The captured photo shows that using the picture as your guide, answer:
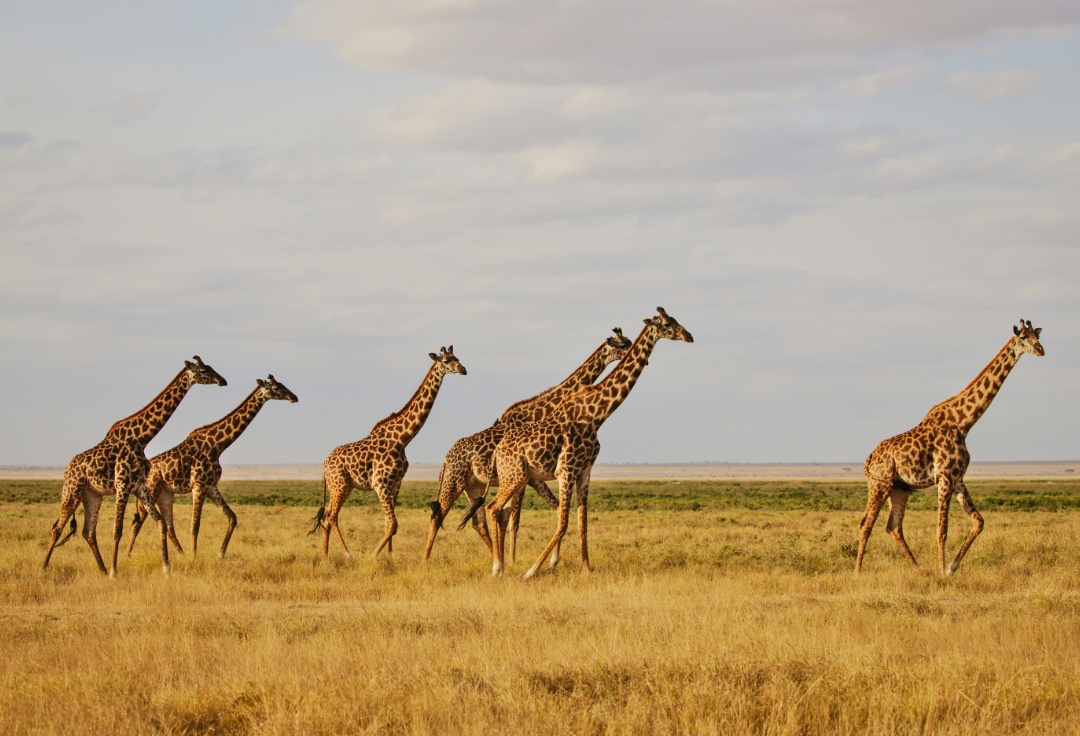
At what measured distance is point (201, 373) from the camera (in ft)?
63.4

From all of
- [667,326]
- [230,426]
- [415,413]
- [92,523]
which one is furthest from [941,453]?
[92,523]

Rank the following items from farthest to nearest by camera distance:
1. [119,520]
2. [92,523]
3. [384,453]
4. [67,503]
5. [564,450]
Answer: [384,453] < [67,503] < [92,523] < [564,450] < [119,520]

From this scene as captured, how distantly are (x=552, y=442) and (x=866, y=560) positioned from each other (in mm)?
6001

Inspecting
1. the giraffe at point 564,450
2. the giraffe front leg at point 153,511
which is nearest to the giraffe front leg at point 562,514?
the giraffe at point 564,450

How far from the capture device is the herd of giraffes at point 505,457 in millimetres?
17484

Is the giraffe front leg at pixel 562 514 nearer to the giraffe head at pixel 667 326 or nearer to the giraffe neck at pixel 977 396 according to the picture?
the giraffe head at pixel 667 326

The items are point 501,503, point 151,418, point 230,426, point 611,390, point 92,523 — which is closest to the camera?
point 501,503

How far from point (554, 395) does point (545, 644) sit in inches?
350

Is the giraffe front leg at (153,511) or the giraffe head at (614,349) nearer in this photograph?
the giraffe front leg at (153,511)

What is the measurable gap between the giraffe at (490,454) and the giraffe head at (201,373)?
4.09 metres

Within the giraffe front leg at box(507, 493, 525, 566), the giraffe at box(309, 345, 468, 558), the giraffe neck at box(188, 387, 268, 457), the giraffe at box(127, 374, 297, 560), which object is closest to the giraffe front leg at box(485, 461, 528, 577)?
Result: the giraffe front leg at box(507, 493, 525, 566)

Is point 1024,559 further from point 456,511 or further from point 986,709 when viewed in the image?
point 456,511

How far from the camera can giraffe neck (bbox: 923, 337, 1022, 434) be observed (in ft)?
58.4

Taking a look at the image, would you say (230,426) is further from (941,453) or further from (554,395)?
(941,453)
